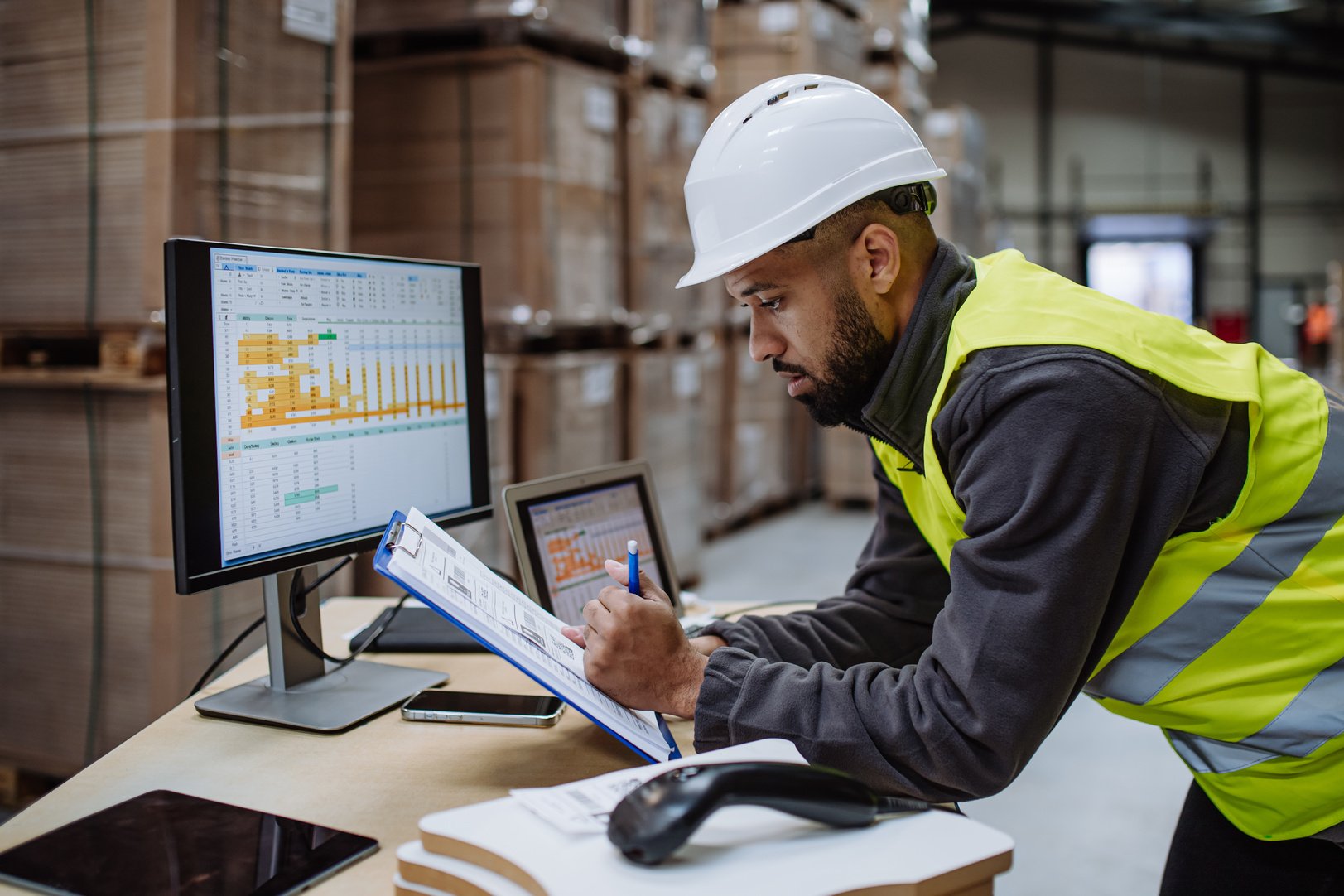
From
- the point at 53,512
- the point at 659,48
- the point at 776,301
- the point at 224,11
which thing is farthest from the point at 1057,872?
the point at 659,48

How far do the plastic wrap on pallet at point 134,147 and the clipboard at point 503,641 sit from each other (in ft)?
5.55

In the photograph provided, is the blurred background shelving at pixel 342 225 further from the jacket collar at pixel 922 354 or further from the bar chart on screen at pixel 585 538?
the jacket collar at pixel 922 354

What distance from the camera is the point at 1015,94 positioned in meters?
16.6

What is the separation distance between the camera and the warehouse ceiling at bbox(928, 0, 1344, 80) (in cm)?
1385

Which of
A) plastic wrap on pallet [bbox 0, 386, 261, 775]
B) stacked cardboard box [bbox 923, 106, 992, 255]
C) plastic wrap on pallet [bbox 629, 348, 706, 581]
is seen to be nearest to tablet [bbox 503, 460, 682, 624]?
plastic wrap on pallet [bbox 0, 386, 261, 775]

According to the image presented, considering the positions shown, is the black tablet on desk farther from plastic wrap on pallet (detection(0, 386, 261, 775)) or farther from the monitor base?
plastic wrap on pallet (detection(0, 386, 261, 775))

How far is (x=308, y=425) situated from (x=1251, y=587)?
48.0 inches

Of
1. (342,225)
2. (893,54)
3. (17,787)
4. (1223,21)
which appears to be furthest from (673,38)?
(1223,21)

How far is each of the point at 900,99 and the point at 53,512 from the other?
6.19m

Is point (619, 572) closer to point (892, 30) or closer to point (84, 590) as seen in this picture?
point (84, 590)

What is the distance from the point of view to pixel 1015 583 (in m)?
1.16

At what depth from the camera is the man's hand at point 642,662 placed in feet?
4.42

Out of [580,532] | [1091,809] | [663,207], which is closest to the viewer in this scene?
[580,532]

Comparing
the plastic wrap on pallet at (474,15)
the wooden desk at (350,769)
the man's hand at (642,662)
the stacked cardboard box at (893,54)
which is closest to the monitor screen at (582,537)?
the wooden desk at (350,769)
